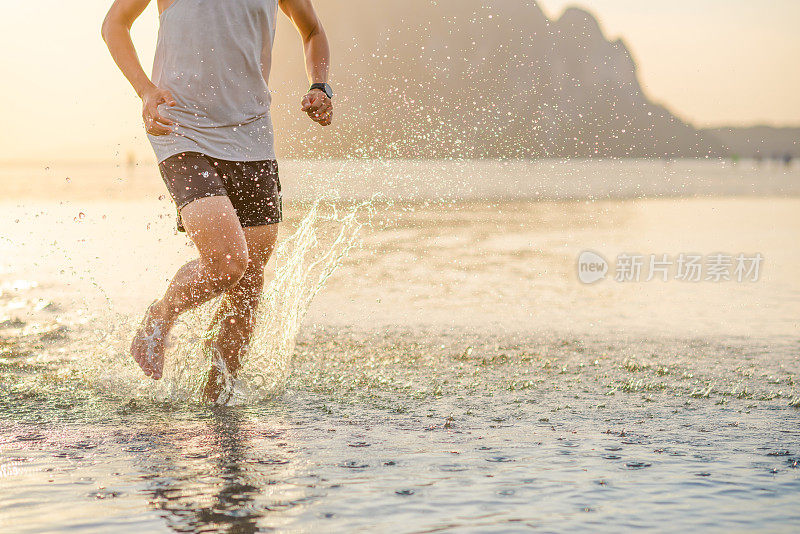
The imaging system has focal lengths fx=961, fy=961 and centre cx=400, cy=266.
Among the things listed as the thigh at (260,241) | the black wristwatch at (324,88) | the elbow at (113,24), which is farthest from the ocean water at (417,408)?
the elbow at (113,24)

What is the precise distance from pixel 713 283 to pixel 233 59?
6.81 m

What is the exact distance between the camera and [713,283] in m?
9.72

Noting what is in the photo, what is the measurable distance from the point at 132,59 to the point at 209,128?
0.44 meters

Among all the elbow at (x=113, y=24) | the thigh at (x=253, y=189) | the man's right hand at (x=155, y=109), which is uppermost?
the elbow at (x=113, y=24)

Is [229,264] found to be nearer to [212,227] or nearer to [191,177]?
[212,227]

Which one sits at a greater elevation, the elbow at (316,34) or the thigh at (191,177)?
the elbow at (316,34)

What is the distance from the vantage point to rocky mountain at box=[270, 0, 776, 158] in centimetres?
598

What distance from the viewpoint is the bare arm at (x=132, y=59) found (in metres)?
4.02

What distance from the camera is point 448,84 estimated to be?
37.5 metres

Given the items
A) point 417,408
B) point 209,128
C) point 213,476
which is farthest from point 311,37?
point 213,476

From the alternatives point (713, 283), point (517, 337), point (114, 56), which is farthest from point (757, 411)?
point (713, 283)

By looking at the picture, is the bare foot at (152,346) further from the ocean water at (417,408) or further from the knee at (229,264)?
the knee at (229,264)

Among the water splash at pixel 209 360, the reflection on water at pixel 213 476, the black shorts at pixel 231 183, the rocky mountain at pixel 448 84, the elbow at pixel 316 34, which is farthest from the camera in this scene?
the rocky mountain at pixel 448 84

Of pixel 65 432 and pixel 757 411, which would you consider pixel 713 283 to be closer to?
pixel 757 411
